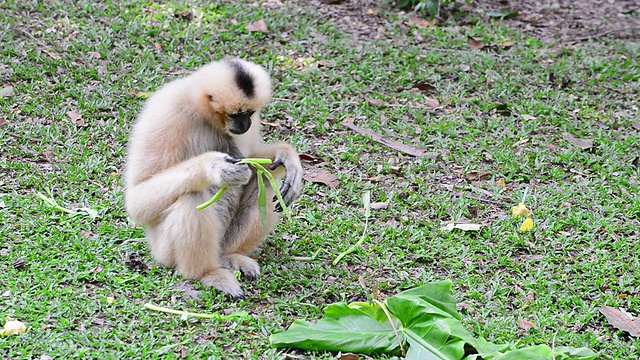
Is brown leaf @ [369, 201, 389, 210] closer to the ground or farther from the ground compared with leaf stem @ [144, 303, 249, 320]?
closer to the ground

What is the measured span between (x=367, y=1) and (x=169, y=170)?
5947mm

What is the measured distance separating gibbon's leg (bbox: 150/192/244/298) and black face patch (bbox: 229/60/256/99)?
27.7 inches

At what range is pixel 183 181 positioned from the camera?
15.9ft

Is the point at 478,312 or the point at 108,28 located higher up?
the point at 108,28

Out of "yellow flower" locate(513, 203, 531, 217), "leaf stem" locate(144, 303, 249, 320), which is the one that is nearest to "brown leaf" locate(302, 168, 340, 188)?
"yellow flower" locate(513, 203, 531, 217)

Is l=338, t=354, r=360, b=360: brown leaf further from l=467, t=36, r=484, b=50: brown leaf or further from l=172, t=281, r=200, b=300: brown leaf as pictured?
l=467, t=36, r=484, b=50: brown leaf

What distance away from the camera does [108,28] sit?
8.73 m

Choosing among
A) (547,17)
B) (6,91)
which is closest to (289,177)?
(6,91)

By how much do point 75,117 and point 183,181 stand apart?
2980 millimetres

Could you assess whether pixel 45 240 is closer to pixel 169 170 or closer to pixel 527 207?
pixel 169 170

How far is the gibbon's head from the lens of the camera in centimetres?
494

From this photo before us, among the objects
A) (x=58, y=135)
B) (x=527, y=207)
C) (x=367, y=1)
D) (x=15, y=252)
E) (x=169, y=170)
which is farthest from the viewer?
(x=367, y=1)

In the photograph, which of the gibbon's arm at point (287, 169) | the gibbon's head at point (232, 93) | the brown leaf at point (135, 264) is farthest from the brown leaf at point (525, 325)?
the brown leaf at point (135, 264)

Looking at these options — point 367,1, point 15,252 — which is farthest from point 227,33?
point 15,252
